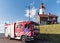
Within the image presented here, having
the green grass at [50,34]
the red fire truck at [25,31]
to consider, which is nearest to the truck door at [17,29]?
the red fire truck at [25,31]

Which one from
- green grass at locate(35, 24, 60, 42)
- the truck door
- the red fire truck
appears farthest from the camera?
green grass at locate(35, 24, 60, 42)

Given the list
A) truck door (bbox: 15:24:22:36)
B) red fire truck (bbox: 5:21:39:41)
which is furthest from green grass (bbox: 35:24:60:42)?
truck door (bbox: 15:24:22:36)

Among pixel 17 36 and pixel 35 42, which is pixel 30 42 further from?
pixel 17 36

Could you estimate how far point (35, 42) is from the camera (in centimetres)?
1953

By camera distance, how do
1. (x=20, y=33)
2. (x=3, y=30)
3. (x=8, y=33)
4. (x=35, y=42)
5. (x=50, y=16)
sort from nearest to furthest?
(x=35, y=42) → (x=20, y=33) → (x=8, y=33) → (x=3, y=30) → (x=50, y=16)

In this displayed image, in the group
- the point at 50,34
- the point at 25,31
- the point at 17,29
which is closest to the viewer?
the point at 25,31

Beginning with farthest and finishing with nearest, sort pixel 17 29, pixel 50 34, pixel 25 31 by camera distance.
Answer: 1. pixel 50 34
2. pixel 17 29
3. pixel 25 31

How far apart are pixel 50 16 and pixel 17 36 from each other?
26429 millimetres

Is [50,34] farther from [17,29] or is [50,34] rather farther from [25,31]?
[25,31]

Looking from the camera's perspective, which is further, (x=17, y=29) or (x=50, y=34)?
(x=50, y=34)

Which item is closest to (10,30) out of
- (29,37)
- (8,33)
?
(8,33)

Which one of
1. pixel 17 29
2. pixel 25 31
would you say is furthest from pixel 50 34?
pixel 25 31

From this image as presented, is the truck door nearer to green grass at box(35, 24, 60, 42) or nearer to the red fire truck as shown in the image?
the red fire truck

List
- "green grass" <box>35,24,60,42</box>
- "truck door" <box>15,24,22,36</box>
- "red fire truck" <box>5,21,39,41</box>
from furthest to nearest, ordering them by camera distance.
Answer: "green grass" <box>35,24,60,42</box> < "truck door" <box>15,24,22,36</box> < "red fire truck" <box>5,21,39,41</box>
